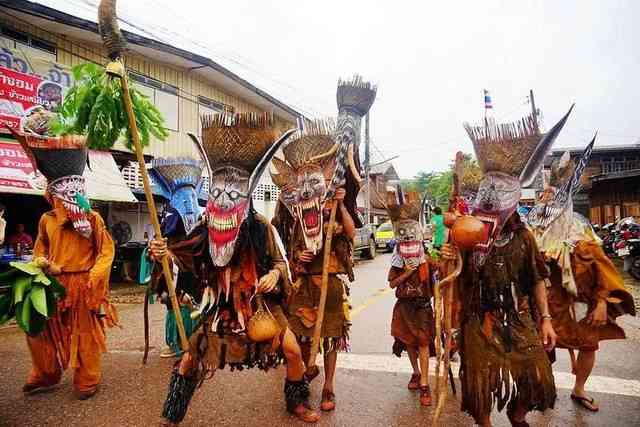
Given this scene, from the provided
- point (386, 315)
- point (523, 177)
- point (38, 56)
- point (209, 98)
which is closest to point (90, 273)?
point (523, 177)

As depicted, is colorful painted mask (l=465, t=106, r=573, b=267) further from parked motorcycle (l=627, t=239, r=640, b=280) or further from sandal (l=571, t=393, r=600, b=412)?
parked motorcycle (l=627, t=239, r=640, b=280)

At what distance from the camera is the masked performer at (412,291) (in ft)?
12.1

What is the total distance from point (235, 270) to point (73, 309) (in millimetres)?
1761

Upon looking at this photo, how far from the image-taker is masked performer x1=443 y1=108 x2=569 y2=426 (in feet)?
8.42

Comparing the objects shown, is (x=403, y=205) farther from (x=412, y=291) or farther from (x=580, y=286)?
(x=580, y=286)

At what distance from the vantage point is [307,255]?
3475 millimetres

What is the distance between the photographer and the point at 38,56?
9.92 meters

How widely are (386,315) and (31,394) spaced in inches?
203

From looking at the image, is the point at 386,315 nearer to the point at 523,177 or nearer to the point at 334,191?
the point at 334,191

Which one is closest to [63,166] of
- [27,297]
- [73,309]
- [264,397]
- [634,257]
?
[27,297]

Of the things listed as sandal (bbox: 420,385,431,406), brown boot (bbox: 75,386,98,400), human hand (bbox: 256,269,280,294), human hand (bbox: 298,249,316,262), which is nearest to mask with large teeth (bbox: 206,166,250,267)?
human hand (bbox: 256,269,280,294)

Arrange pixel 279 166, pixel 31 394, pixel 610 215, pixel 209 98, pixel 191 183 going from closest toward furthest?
1. pixel 31 394
2. pixel 279 166
3. pixel 191 183
4. pixel 209 98
5. pixel 610 215

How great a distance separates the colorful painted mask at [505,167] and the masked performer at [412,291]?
1165 mm

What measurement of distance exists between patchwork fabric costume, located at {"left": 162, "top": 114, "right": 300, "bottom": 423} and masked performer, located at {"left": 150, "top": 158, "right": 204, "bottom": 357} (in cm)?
101
